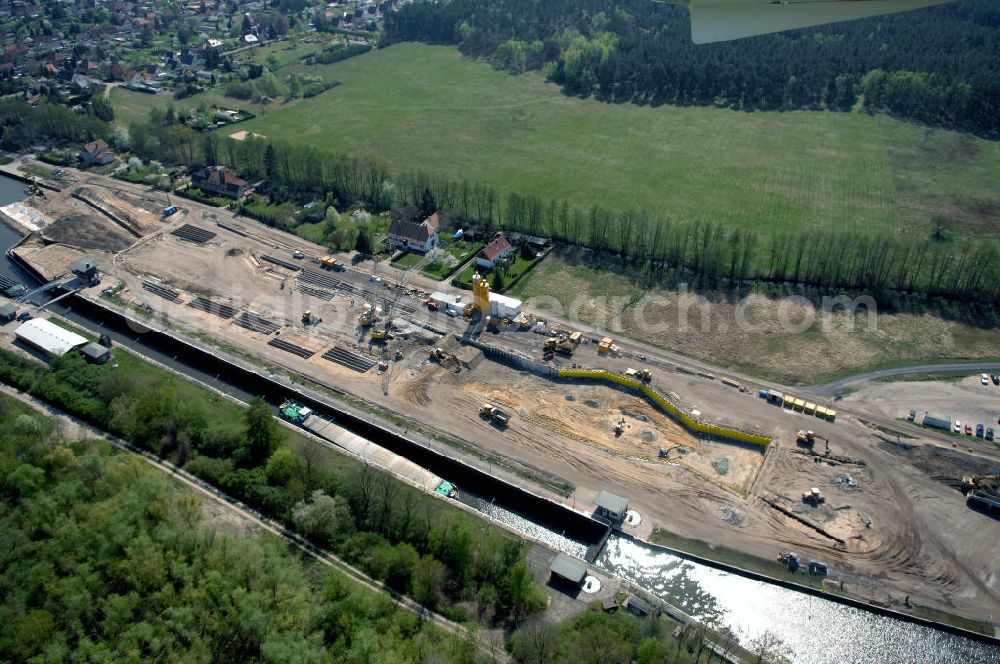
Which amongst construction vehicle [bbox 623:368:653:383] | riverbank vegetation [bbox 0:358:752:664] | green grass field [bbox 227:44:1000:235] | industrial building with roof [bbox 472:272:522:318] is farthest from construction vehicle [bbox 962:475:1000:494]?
green grass field [bbox 227:44:1000:235]

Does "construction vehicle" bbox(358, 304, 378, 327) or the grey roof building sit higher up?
Answer: "construction vehicle" bbox(358, 304, 378, 327)

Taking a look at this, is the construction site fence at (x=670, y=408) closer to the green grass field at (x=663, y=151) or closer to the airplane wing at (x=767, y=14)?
the green grass field at (x=663, y=151)

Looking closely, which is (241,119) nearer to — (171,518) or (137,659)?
(171,518)

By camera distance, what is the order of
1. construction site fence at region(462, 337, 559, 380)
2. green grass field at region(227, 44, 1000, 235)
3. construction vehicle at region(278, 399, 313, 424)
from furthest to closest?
green grass field at region(227, 44, 1000, 235)
construction site fence at region(462, 337, 559, 380)
construction vehicle at region(278, 399, 313, 424)

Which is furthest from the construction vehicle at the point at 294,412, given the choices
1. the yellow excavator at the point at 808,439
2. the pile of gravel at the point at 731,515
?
the yellow excavator at the point at 808,439

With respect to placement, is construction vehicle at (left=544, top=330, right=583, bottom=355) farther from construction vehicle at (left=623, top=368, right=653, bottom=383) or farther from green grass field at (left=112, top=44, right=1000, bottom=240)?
green grass field at (left=112, top=44, right=1000, bottom=240)

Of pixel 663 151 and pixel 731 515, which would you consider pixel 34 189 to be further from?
pixel 731 515

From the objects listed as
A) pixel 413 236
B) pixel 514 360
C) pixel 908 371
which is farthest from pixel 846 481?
pixel 413 236
